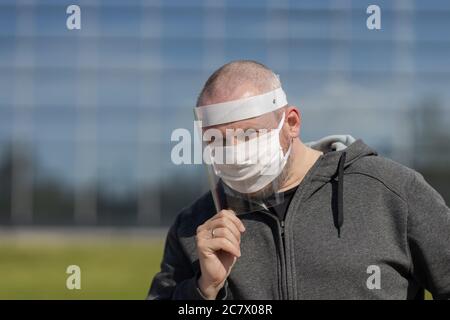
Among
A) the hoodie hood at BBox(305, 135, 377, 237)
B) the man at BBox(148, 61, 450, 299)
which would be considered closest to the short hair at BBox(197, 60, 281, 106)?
the man at BBox(148, 61, 450, 299)

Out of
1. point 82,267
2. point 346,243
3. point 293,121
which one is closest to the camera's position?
point 346,243

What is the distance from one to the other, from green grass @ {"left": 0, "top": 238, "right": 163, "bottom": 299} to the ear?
33.4 feet

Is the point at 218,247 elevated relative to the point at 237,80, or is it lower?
lower

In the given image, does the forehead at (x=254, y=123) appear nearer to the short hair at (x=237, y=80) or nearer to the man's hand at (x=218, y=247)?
the short hair at (x=237, y=80)

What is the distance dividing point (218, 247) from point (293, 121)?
760 millimetres

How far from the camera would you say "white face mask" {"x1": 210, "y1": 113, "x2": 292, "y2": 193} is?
3.68 meters

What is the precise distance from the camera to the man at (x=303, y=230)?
136 inches

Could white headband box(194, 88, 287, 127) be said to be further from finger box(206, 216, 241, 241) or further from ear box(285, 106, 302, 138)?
finger box(206, 216, 241, 241)

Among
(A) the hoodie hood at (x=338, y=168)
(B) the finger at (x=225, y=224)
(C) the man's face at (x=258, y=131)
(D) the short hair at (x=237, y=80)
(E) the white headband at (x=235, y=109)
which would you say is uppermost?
(D) the short hair at (x=237, y=80)

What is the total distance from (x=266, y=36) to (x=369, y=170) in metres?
29.4

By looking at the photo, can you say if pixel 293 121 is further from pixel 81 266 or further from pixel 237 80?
pixel 81 266

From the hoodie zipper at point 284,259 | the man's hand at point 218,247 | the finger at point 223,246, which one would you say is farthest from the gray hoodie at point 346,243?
the finger at point 223,246

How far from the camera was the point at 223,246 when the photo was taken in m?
3.28

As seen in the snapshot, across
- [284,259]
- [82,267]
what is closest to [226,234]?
[284,259]
